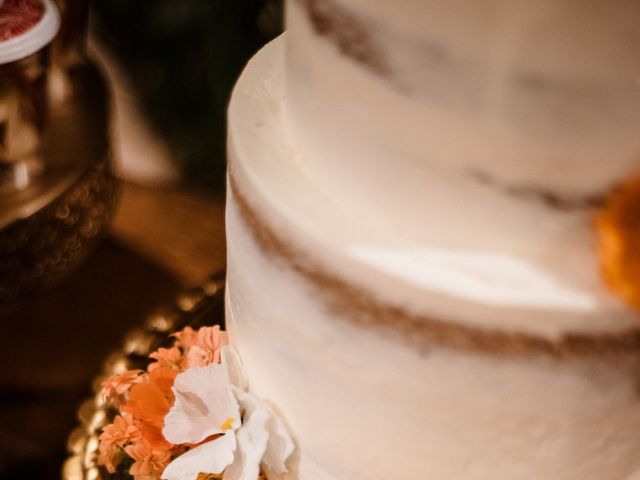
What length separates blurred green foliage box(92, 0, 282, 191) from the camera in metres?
1.61

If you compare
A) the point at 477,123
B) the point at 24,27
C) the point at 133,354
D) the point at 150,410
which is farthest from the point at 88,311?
the point at 477,123

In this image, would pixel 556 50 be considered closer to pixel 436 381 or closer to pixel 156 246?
pixel 436 381

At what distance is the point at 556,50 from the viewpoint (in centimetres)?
50

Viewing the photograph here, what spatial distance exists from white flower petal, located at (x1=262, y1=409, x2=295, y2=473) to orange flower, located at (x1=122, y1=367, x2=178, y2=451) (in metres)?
0.14

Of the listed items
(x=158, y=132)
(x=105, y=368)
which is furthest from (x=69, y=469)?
(x=158, y=132)

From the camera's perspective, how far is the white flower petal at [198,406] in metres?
0.80

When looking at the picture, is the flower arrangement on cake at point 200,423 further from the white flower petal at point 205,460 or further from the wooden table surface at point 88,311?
the wooden table surface at point 88,311

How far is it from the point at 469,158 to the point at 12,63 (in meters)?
0.82

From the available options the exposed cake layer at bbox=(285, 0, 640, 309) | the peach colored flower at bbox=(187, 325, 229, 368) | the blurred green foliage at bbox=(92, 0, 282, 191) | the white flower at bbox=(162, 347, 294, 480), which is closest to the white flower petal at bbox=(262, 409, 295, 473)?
the white flower at bbox=(162, 347, 294, 480)

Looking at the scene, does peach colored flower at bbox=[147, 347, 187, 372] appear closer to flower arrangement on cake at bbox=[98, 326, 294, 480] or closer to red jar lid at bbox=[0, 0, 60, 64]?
flower arrangement on cake at bbox=[98, 326, 294, 480]

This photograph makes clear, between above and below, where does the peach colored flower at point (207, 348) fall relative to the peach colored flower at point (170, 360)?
above

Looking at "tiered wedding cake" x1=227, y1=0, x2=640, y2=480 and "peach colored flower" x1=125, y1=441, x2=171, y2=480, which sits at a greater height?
"tiered wedding cake" x1=227, y1=0, x2=640, y2=480

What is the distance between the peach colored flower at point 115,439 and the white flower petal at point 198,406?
0.32 ft

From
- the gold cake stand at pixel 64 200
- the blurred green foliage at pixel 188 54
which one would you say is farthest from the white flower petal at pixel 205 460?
the blurred green foliage at pixel 188 54
